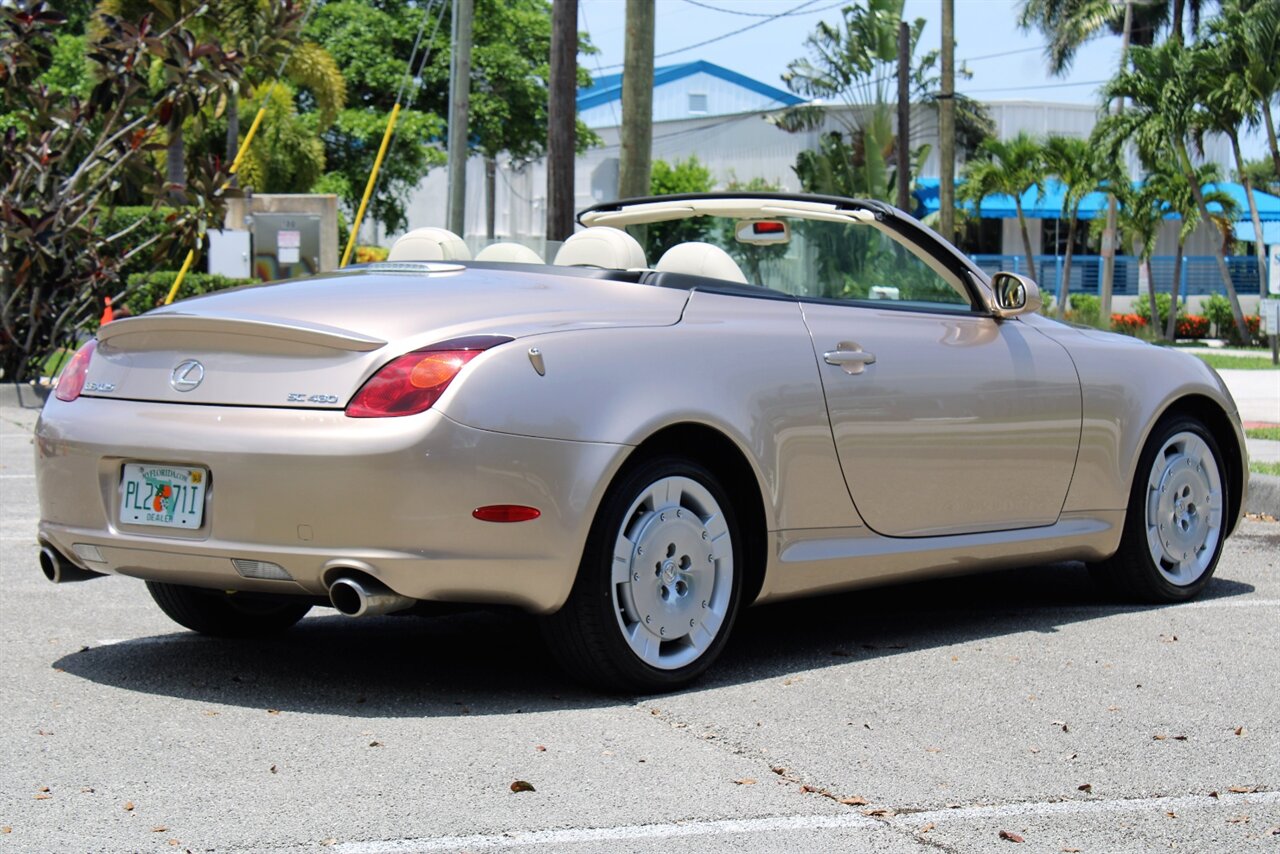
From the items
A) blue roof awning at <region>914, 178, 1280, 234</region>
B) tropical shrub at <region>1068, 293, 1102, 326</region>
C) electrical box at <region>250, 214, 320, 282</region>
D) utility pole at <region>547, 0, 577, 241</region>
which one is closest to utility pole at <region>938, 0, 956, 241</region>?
tropical shrub at <region>1068, 293, 1102, 326</region>

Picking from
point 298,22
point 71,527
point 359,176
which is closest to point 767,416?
point 71,527

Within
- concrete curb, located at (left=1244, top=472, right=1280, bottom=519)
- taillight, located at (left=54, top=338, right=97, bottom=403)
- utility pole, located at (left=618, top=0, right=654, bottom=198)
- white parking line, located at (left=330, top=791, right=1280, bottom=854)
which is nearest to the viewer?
white parking line, located at (left=330, top=791, right=1280, bottom=854)

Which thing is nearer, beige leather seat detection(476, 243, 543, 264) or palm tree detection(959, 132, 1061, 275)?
beige leather seat detection(476, 243, 543, 264)

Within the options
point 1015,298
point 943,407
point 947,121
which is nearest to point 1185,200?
point 947,121

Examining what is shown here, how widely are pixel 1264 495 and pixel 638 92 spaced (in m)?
7.45

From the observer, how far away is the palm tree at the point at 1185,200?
37.6 meters

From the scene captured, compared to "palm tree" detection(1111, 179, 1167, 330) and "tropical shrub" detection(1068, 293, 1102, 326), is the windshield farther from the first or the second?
"palm tree" detection(1111, 179, 1167, 330)

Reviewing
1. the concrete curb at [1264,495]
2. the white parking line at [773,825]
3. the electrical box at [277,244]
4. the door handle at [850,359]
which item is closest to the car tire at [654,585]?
the door handle at [850,359]

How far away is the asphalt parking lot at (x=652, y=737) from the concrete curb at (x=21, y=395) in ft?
34.0

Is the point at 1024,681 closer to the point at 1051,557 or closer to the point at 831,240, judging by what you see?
the point at 1051,557

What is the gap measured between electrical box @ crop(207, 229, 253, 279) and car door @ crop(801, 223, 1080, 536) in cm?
1835

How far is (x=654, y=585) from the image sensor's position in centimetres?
504

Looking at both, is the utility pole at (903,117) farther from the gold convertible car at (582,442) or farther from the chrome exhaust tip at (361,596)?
the chrome exhaust tip at (361,596)

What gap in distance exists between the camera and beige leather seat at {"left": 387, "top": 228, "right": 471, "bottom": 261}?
20.3 feet
